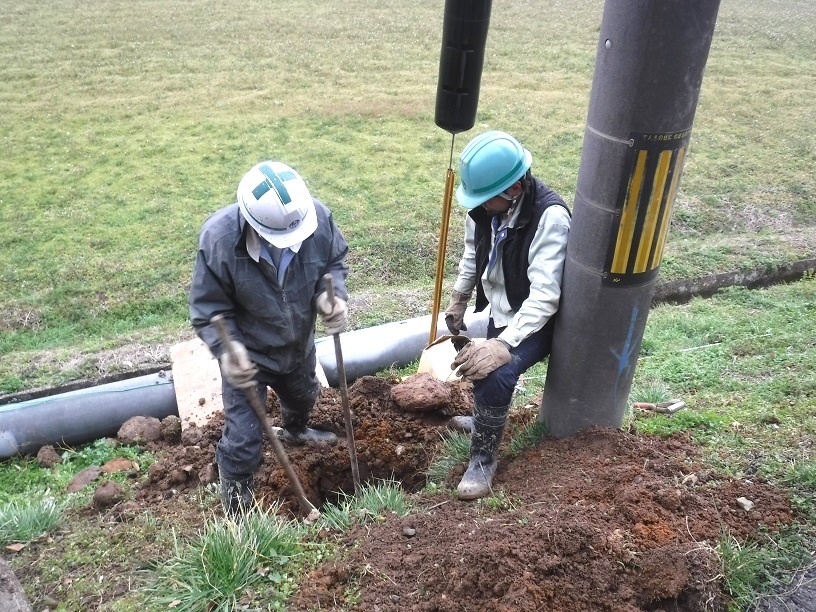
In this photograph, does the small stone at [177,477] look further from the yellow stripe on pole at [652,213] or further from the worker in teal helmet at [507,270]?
the yellow stripe on pole at [652,213]

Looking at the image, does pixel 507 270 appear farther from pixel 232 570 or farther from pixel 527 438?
pixel 232 570

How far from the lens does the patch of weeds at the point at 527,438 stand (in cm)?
357

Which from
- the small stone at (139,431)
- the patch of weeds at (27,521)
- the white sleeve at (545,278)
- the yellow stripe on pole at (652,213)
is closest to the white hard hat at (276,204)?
the white sleeve at (545,278)

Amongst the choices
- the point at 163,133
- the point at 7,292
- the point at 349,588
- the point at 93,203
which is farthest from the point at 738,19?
the point at 349,588

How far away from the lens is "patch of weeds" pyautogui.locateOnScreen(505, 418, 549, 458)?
357 cm

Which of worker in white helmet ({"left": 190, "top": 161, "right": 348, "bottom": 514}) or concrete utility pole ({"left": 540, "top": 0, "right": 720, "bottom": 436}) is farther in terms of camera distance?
worker in white helmet ({"left": 190, "top": 161, "right": 348, "bottom": 514})

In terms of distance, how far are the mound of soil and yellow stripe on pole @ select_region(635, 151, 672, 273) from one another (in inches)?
35.8

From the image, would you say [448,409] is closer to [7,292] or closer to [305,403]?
[305,403]

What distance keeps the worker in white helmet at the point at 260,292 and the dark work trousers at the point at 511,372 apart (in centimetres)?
85

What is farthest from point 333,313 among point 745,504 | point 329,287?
point 745,504

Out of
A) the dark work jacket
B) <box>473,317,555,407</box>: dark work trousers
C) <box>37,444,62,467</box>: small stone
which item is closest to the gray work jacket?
the dark work jacket

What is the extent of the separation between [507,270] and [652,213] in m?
0.81

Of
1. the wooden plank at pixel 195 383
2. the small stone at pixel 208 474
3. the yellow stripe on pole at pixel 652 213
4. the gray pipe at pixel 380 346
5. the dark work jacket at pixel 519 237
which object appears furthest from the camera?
the gray pipe at pixel 380 346

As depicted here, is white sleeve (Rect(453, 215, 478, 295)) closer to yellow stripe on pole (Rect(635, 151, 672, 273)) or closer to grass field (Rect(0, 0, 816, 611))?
yellow stripe on pole (Rect(635, 151, 672, 273))
